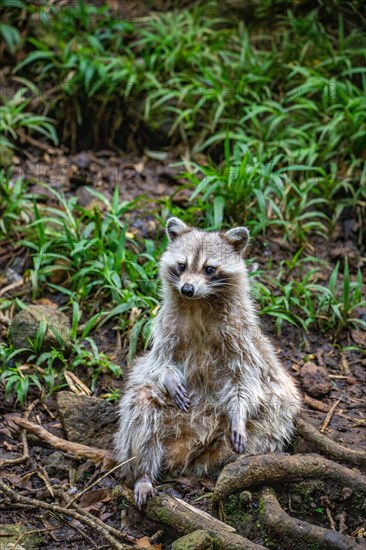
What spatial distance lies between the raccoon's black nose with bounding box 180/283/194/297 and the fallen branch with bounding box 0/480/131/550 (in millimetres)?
1636

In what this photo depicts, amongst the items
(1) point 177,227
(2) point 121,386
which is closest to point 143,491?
(2) point 121,386

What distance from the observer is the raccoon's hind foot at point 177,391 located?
17.9 feet

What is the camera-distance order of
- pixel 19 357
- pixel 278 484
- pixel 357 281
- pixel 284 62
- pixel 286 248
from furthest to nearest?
pixel 284 62
pixel 286 248
pixel 357 281
pixel 19 357
pixel 278 484

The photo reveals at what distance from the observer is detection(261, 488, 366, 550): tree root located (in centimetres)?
445

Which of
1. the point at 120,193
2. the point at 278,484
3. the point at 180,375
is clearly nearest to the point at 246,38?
the point at 120,193

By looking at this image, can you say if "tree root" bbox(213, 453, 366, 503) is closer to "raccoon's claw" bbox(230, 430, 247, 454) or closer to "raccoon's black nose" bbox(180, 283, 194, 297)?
"raccoon's claw" bbox(230, 430, 247, 454)

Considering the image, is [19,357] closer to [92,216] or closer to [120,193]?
[92,216]

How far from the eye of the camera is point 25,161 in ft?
29.7

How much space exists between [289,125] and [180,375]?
4211 millimetres

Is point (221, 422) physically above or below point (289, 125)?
below

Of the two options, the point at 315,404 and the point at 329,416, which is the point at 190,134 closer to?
the point at 315,404

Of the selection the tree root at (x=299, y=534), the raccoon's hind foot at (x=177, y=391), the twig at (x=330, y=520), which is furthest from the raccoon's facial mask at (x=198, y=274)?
the twig at (x=330, y=520)

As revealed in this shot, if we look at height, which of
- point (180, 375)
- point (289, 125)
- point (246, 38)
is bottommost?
point (180, 375)

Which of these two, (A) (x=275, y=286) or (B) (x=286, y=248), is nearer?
(A) (x=275, y=286)
